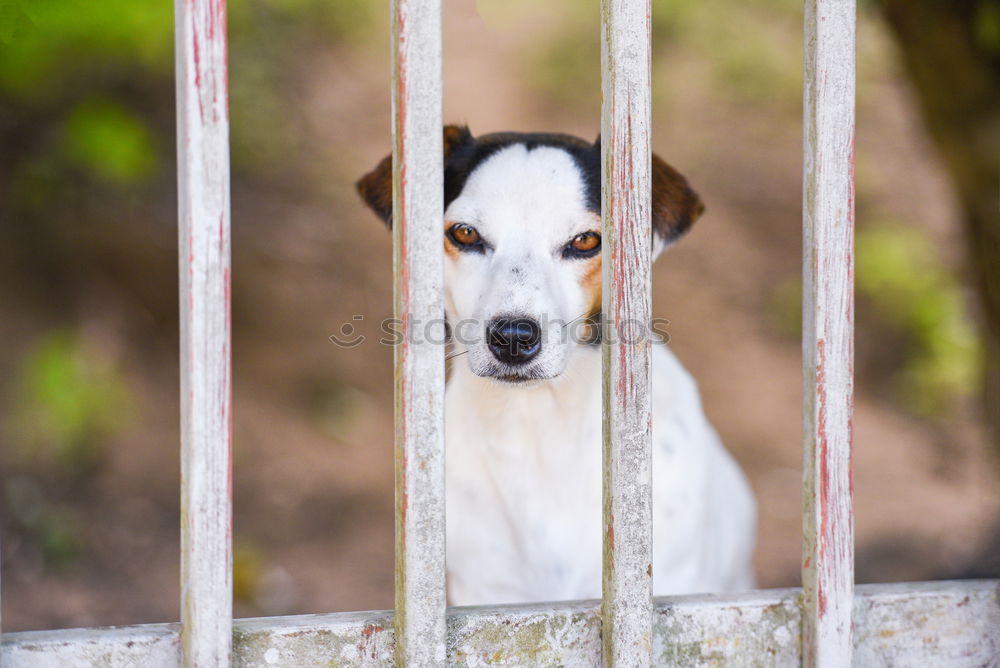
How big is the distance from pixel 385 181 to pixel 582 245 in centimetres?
70

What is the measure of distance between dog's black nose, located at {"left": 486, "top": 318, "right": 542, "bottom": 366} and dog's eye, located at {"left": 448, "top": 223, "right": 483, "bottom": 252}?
35 cm

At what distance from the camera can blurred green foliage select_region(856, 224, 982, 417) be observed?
22.7 ft

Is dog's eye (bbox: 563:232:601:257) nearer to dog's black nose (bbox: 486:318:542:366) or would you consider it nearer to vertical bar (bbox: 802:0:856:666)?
dog's black nose (bbox: 486:318:542:366)

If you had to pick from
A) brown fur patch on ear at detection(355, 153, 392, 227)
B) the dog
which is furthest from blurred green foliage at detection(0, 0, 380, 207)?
the dog

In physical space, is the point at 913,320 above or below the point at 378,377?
above

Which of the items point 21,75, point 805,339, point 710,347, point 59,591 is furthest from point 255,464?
point 805,339

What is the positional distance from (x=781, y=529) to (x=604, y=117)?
4.32 metres

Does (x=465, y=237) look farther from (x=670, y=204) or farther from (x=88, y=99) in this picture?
(x=88, y=99)

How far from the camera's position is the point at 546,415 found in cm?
277

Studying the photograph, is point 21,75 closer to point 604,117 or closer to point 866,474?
point 604,117

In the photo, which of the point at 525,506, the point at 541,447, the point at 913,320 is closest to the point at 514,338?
the point at 541,447

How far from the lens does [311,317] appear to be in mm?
7000

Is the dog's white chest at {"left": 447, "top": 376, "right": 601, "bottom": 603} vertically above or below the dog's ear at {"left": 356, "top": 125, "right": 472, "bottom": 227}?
below

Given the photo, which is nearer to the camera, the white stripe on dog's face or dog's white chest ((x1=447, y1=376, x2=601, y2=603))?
the white stripe on dog's face
